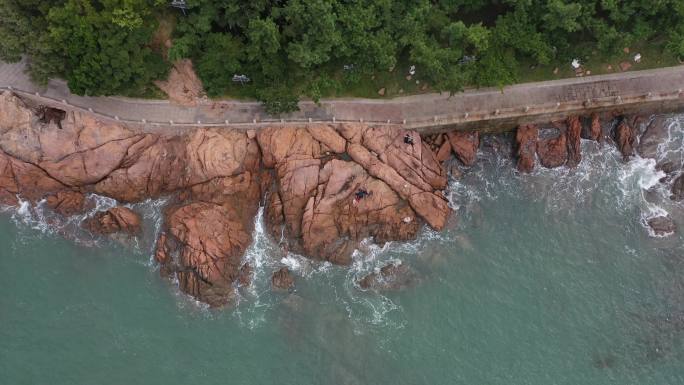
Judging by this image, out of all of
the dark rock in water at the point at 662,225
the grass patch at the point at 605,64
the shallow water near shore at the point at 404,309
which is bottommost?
the shallow water near shore at the point at 404,309

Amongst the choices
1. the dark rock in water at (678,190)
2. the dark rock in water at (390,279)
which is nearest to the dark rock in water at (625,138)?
the dark rock in water at (678,190)

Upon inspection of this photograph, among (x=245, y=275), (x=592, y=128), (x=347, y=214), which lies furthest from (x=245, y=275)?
(x=592, y=128)

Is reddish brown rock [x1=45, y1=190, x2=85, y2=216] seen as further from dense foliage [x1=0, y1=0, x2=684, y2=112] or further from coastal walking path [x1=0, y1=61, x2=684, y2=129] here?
dense foliage [x1=0, y1=0, x2=684, y2=112]

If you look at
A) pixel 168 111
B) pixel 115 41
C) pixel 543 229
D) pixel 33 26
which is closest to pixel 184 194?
pixel 168 111

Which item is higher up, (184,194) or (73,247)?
(184,194)

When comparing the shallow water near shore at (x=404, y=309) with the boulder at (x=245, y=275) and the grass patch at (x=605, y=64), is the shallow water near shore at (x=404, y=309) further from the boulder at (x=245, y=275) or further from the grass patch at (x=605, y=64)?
the grass patch at (x=605, y=64)

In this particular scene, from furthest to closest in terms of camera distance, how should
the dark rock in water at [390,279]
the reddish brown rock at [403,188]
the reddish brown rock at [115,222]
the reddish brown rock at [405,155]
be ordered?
the reddish brown rock at [405,155] → the reddish brown rock at [403,188] → the reddish brown rock at [115,222] → the dark rock in water at [390,279]

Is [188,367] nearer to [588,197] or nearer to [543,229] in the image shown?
[543,229]
